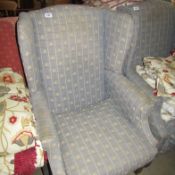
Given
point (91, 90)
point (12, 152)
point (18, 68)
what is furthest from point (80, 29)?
point (12, 152)

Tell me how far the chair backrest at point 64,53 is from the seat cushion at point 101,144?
14 cm

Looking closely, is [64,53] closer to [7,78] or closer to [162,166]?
[7,78]

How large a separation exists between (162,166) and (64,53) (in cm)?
108

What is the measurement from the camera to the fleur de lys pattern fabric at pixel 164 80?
114 centimetres

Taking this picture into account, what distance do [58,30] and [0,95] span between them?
455 millimetres

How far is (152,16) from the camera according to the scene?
1.31 meters

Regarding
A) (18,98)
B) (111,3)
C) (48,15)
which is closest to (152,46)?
(111,3)

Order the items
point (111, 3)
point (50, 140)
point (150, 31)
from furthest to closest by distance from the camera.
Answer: point (111, 3)
point (150, 31)
point (50, 140)

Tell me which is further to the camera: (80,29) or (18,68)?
(18,68)

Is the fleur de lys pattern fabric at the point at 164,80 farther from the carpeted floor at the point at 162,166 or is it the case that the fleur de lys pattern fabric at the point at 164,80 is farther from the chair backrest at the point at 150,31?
the carpeted floor at the point at 162,166

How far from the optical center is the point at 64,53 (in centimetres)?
108

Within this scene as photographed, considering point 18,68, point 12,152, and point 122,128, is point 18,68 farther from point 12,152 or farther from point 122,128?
point 122,128

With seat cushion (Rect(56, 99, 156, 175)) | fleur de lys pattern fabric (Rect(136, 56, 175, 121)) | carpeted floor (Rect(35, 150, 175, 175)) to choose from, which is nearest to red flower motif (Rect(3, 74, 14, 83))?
seat cushion (Rect(56, 99, 156, 175))

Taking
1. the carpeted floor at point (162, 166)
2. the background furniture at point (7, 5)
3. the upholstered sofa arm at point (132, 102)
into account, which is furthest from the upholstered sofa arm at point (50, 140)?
the background furniture at point (7, 5)
